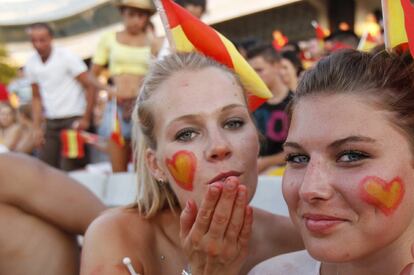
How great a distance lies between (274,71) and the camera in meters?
4.42

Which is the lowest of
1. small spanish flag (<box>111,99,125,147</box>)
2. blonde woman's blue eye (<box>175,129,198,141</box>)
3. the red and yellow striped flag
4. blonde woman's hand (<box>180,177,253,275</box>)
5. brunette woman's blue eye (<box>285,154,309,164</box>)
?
the red and yellow striped flag

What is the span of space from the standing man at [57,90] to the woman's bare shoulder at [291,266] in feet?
12.5

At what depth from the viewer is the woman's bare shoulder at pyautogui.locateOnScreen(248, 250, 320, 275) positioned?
1676 millimetres

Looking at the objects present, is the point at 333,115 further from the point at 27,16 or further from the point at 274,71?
the point at 27,16

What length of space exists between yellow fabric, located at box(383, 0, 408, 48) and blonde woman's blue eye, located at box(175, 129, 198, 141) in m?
0.66

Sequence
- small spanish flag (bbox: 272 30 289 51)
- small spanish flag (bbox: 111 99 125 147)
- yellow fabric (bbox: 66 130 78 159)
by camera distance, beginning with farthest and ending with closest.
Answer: small spanish flag (bbox: 272 30 289 51) → yellow fabric (bbox: 66 130 78 159) → small spanish flag (bbox: 111 99 125 147)

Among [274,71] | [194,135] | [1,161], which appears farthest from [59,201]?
[274,71]

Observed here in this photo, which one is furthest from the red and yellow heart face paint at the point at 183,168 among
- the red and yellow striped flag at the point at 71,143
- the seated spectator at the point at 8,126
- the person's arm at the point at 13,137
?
the seated spectator at the point at 8,126

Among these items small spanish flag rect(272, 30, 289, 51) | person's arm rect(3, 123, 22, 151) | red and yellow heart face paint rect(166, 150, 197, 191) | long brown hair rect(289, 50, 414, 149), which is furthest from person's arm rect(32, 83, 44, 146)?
long brown hair rect(289, 50, 414, 149)

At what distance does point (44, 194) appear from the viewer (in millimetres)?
2338

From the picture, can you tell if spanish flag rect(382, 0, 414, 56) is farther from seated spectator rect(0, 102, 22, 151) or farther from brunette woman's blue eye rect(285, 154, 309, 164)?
seated spectator rect(0, 102, 22, 151)

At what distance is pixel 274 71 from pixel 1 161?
2575 mm

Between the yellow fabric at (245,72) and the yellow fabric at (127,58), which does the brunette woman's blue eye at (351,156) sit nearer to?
the yellow fabric at (245,72)

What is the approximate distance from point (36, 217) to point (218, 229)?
1.08 metres
